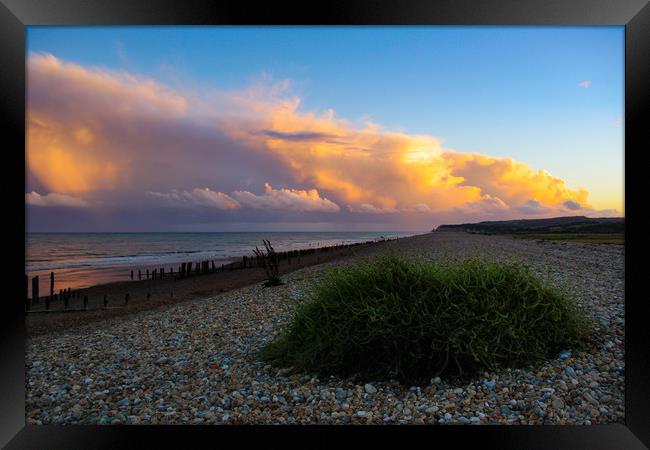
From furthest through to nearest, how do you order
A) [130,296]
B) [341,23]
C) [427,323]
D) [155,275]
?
1. [155,275]
2. [130,296]
3. [427,323]
4. [341,23]

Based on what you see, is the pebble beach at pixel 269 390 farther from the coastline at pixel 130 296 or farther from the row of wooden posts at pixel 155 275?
the row of wooden posts at pixel 155 275

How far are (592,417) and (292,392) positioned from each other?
2029 mm

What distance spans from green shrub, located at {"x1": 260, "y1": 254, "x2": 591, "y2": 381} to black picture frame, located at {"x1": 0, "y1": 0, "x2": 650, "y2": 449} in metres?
0.69

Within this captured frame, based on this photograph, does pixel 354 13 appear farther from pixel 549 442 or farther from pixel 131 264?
pixel 131 264

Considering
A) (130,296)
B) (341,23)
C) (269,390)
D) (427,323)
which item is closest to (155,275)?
(130,296)

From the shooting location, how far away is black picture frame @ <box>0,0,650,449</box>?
8.23 feet

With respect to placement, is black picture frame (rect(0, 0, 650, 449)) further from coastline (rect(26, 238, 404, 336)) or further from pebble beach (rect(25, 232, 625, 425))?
coastline (rect(26, 238, 404, 336))

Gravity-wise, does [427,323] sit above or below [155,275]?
above

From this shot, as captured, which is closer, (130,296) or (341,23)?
(341,23)

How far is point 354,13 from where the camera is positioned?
8.50 ft

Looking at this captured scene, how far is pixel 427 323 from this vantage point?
3193 mm

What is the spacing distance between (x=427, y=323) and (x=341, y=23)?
7.21 ft

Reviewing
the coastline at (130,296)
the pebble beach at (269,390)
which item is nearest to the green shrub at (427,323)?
the pebble beach at (269,390)

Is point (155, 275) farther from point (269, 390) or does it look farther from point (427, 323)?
point (427, 323)
